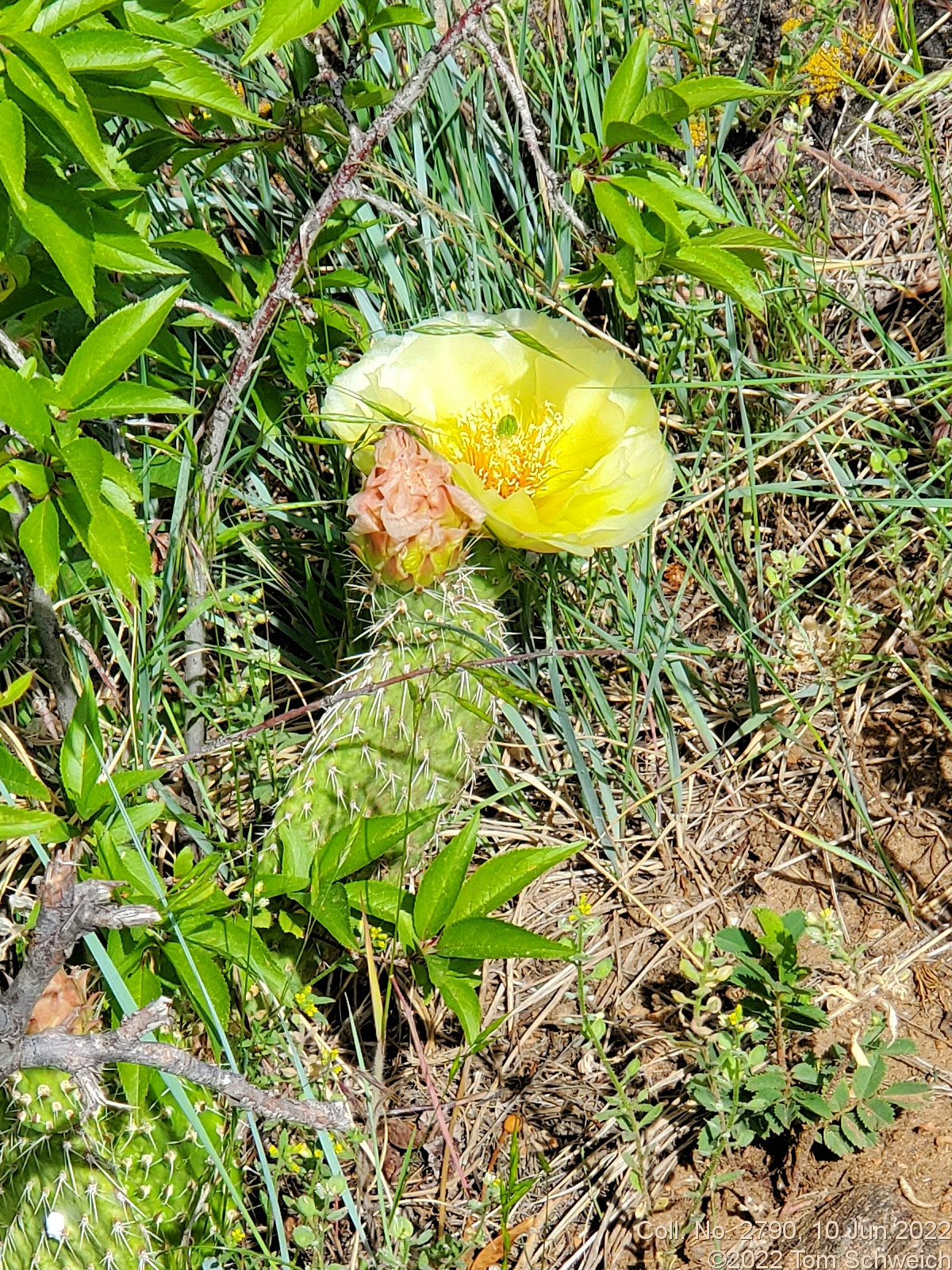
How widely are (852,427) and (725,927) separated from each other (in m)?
0.84

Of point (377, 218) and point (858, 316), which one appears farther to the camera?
point (858, 316)

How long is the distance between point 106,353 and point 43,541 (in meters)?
0.20

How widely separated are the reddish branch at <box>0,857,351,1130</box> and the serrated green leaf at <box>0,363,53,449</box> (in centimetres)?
40

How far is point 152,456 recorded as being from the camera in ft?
5.25

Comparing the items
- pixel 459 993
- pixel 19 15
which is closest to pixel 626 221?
pixel 19 15

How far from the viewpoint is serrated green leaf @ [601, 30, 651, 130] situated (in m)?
1.39

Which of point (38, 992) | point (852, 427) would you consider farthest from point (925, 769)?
point (38, 992)

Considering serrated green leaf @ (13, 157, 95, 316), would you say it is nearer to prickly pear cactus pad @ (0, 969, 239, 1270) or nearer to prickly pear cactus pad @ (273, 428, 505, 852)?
prickly pear cactus pad @ (273, 428, 505, 852)

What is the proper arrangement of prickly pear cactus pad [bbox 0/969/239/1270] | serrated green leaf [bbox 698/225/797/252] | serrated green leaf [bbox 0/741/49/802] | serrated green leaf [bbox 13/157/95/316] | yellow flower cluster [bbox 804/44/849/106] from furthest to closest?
yellow flower cluster [bbox 804/44/849/106] < serrated green leaf [bbox 698/225/797/252] < serrated green leaf [bbox 0/741/49/802] < prickly pear cactus pad [bbox 0/969/239/1270] < serrated green leaf [bbox 13/157/95/316]

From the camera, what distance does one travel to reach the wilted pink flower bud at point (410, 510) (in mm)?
1278

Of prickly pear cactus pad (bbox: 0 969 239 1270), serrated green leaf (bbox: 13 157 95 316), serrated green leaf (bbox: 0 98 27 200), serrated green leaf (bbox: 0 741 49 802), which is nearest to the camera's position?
serrated green leaf (bbox: 0 98 27 200)

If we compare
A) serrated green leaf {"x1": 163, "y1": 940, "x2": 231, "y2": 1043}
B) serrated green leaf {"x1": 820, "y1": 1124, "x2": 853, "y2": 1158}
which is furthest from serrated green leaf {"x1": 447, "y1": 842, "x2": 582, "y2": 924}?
serrated green leaf {"x1": 820, "y1": 1124, "x2": 853, "y2": 1158}

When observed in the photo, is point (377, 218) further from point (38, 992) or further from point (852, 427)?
point (38, 992)

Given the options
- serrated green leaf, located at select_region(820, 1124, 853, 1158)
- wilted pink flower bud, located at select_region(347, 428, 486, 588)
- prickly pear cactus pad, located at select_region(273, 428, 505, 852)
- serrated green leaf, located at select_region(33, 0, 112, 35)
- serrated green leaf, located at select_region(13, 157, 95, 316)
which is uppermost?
serrated green leaf, located at select_region(33, 0, 112, 35)
